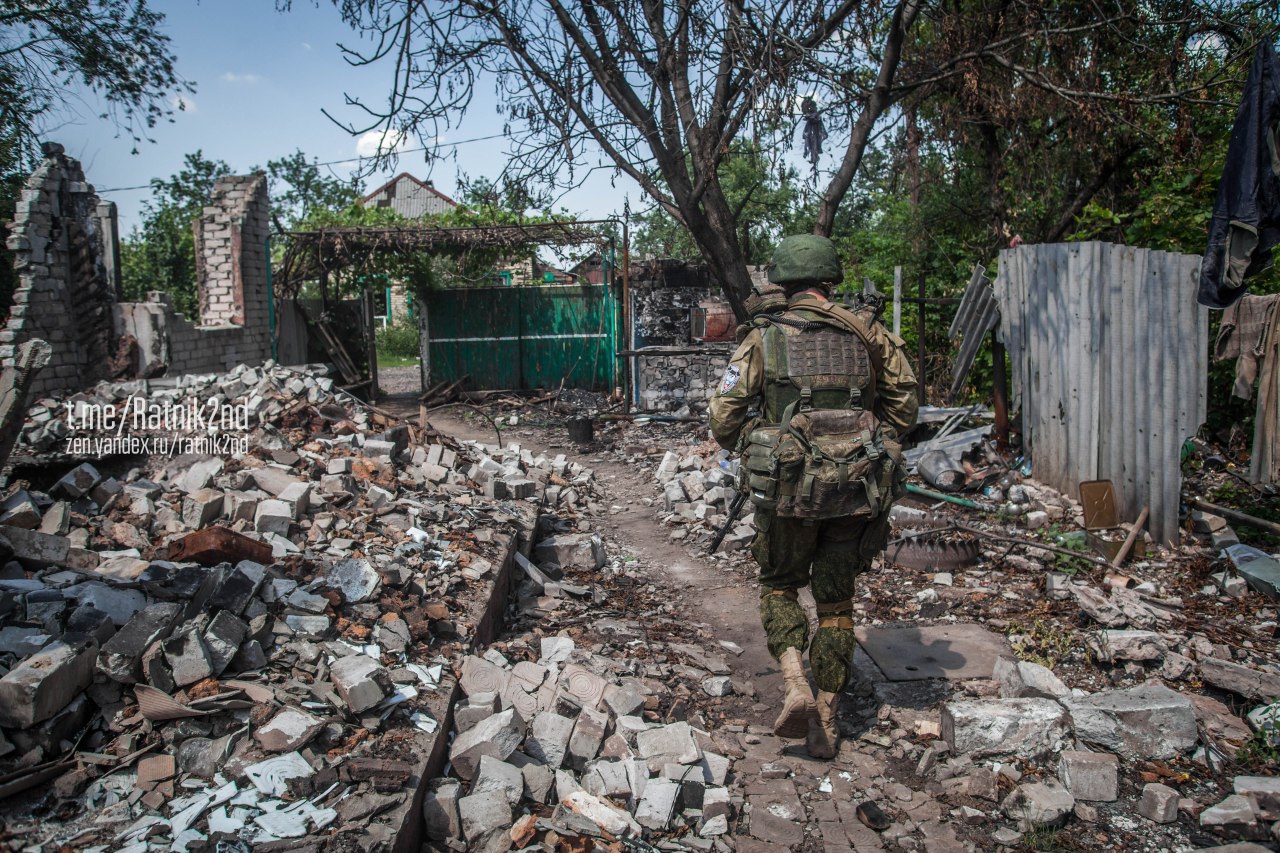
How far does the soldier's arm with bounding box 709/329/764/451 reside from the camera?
3.46 m

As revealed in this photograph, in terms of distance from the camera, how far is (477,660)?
3453mm

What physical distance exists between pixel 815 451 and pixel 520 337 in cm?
1288

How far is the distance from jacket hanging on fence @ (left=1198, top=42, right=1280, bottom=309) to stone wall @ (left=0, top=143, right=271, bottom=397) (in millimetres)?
9393

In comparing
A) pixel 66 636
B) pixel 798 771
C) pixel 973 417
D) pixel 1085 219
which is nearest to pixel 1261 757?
pixel 798 771

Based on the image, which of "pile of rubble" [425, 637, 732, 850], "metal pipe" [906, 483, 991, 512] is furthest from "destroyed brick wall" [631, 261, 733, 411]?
"pile of rubble" [425, 637, 732, 850]

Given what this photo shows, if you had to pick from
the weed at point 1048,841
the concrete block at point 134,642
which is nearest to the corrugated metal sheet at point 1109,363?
the weed at point 1048,841

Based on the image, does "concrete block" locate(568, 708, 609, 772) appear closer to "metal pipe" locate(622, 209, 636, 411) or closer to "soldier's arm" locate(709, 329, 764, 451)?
"soldier's arm" locate(709, 329, 764, 451)

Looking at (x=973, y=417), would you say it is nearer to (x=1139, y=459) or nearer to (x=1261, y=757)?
(x=1139, y=459)

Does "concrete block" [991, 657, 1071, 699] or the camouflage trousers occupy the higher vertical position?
the camouflage trousers

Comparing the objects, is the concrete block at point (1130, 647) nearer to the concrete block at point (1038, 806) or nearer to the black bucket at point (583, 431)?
the concrete block at point (1038, 806)

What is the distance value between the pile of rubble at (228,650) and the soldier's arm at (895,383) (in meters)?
2.17

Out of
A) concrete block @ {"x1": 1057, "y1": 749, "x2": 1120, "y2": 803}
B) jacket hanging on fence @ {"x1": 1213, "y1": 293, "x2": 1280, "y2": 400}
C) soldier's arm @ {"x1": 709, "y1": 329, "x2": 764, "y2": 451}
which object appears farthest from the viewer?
jacket hanging on fence @ {"x1": 1213, "y1": 293, "x2": 1280, "y2": 400}

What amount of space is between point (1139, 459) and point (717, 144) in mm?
3604

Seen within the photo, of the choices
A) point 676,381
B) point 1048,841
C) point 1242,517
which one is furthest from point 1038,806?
point 676,381
